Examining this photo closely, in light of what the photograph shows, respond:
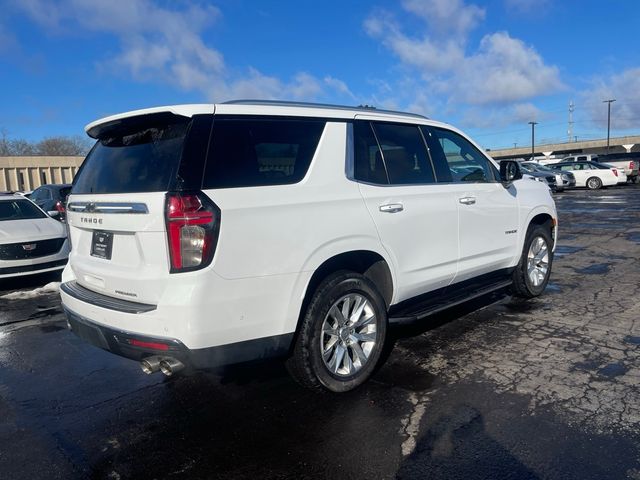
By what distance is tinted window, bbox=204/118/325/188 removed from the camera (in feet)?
10.5

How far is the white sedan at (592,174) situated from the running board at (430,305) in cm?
2835

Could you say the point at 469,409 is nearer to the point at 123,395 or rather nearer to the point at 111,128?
the point at 123,395

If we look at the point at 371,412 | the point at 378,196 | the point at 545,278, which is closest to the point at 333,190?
the point at 378,196

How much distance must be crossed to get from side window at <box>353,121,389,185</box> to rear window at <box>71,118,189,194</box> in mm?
1367

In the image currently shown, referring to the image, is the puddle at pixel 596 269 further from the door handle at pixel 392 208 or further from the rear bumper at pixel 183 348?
the rear bumper at pixel 183 348

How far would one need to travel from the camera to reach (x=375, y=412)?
354 centimetres

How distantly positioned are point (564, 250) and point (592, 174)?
23.0 meters

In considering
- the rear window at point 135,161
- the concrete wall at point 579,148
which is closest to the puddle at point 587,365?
the rear window at point 135,161

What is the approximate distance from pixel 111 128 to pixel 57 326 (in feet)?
10.8

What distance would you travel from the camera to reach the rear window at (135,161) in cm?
318

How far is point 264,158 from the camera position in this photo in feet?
11.2

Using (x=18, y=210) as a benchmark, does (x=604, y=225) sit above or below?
below

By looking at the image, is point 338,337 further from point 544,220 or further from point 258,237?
point 544,220

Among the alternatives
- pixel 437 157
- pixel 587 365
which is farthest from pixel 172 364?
pixel 587 365
